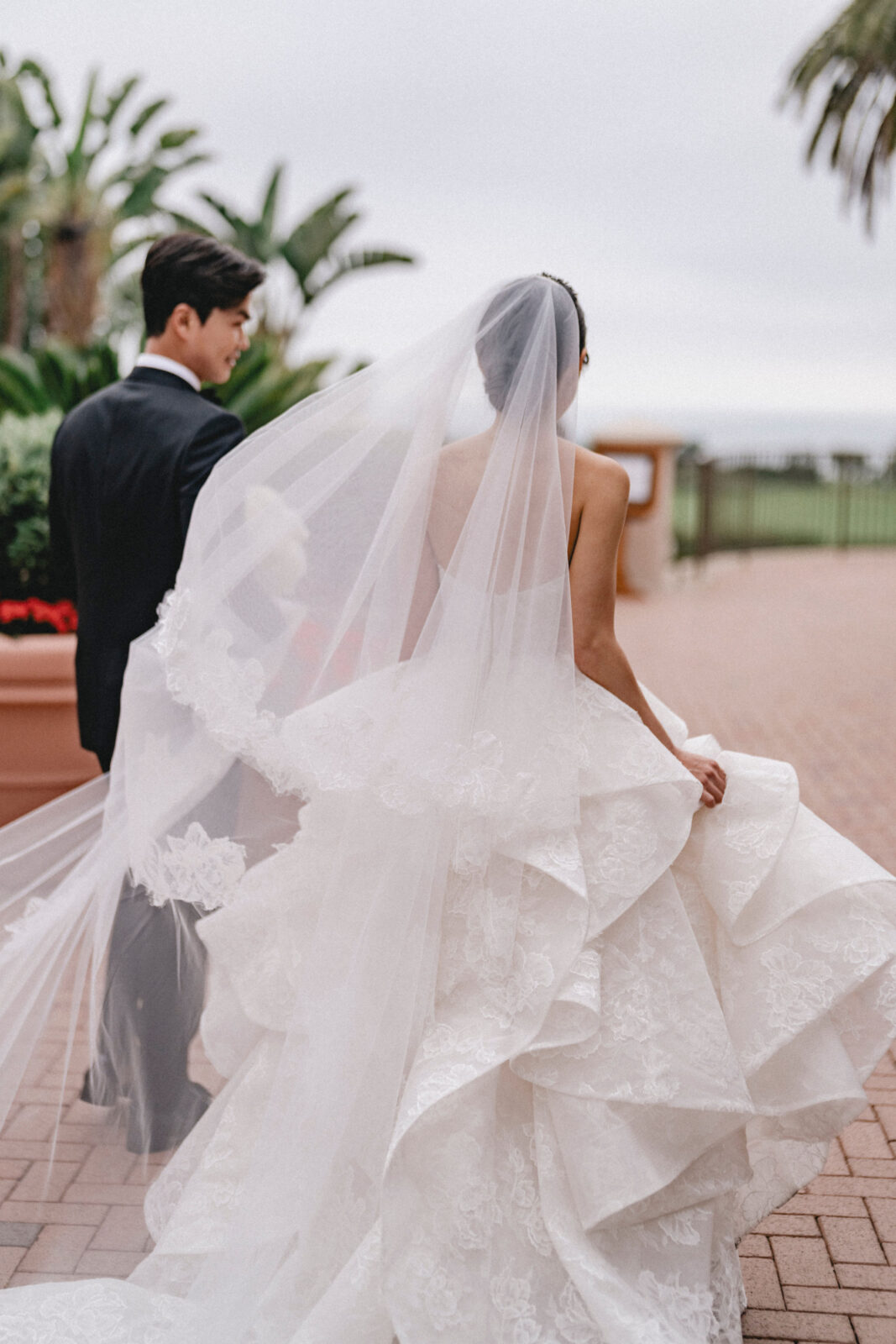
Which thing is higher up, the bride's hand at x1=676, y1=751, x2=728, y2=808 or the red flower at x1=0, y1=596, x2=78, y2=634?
the bride's hand at x1=676, y1=751, x2=728, y2=808

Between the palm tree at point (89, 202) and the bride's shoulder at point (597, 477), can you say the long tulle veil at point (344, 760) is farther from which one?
the palm tree at point (89, 202)

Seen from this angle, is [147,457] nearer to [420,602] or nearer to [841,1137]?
[420,602]

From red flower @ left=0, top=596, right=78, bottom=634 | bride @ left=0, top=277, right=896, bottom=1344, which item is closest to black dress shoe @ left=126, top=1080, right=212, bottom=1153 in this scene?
bride @ left=0, top=277, right=896, bottom=1344

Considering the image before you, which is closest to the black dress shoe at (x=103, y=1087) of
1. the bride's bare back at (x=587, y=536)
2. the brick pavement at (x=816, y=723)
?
the bride's bare back at (x=587, y=536)

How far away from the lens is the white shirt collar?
3.11 m

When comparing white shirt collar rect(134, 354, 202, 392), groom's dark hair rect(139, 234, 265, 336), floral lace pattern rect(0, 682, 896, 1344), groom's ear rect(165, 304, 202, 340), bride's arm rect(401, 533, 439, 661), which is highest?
groom's dark hair rect(139, 234, 265, 336)

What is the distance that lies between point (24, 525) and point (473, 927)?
11.7 ft

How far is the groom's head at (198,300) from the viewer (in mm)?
2984

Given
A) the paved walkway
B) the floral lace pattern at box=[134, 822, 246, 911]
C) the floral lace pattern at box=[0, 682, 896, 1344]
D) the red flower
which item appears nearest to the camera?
the floral lace pattern at box=[0, 682, 896, 1344]

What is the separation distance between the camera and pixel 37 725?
15.4ft

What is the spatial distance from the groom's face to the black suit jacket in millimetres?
64

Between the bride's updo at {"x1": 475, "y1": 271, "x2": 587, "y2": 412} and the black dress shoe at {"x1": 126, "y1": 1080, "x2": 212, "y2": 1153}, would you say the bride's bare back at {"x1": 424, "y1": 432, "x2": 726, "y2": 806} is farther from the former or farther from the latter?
the black dress shoe at {"x1": 126, "y1": 1080, "x2": 212, "y2": 1153}

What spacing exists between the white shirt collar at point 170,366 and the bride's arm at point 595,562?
120 cm

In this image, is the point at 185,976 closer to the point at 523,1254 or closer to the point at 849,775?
the point at 523,1254
